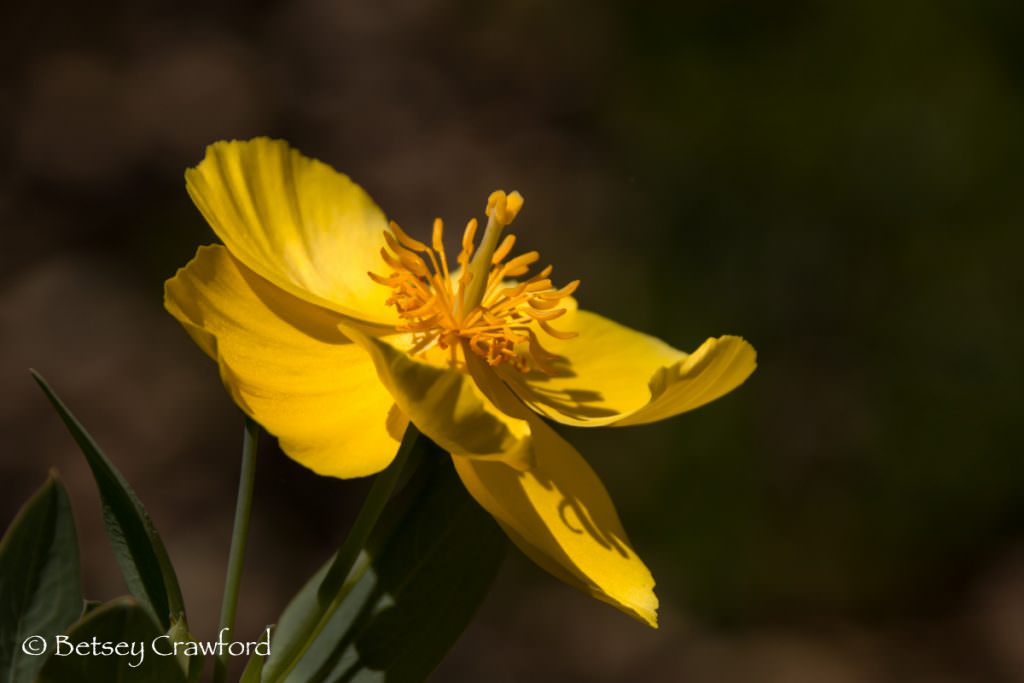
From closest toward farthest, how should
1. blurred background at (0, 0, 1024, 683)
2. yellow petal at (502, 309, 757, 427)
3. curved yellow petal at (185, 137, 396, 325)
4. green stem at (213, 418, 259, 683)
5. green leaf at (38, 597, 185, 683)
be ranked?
green leaf at (38, 597, 185, 683), green stem at (213, 418, 259, 683), yellow petal at (502, 309, 757, 427), curved yellow petal at (185, 137, 396, 325), blurred background at (0, 0, 1024, 683)

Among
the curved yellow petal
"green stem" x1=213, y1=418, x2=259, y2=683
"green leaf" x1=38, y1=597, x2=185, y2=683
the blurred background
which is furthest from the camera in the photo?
the blurred background

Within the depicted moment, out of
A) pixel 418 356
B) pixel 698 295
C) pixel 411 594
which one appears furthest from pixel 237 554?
pixel 698 295

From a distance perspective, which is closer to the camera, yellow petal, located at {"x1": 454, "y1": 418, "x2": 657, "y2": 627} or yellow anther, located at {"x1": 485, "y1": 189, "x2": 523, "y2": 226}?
yellow petal, located at {"x1": 454, "y1": 418, "x2": 657, "y2": 627}

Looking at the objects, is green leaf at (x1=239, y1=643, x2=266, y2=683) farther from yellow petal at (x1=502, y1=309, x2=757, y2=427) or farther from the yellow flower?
yellow petal at (x1=502, y1=309, x2=757, y2=427)

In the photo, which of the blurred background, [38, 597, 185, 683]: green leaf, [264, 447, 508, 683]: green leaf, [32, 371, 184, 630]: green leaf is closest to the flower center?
[264, 447, 508, 683]: green leaf

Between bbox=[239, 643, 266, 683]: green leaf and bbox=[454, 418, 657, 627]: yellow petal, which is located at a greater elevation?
bbox=[454, 418, 657, 627]: yellow petal

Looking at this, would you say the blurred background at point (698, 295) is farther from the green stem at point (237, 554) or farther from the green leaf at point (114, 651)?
the green leaf at point (114, 651)

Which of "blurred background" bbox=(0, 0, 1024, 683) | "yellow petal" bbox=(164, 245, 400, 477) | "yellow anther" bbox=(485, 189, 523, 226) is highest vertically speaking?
"yellow anther" bbox=(485, 189, 523, 226)

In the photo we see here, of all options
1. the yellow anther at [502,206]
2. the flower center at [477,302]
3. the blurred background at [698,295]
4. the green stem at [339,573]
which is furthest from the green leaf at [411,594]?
the blurred background at [698,295]
